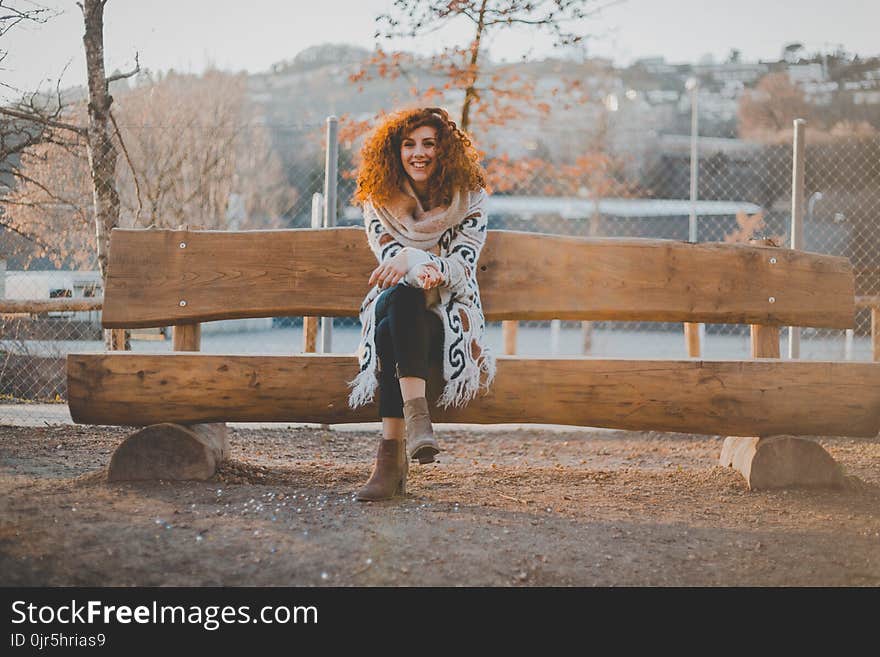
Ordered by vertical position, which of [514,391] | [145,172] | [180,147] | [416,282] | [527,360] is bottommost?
[514,391]

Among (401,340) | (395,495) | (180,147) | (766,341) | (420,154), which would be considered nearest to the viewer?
(401,340)

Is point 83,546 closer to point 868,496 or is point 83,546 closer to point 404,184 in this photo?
point 404,184

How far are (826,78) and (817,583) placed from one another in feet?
22.7

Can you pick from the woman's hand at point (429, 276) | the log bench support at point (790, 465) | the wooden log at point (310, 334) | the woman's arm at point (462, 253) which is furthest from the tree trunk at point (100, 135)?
the log bench support at point (790, 465)

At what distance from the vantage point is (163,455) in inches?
132

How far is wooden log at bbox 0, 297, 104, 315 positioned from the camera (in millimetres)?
5230

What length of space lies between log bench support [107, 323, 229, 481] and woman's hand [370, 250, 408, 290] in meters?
1.02

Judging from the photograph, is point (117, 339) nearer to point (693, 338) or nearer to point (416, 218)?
point (416, 218)

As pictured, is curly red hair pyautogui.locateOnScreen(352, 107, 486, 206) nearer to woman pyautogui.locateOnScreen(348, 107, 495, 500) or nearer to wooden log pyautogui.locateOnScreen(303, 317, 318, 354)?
woman pyautogui.locateOnScreen(348, 107, 495, 500)

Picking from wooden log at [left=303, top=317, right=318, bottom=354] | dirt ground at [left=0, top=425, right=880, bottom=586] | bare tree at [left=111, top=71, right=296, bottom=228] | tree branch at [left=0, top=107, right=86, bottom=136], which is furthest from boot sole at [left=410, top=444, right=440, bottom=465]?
bare tree at [left=111, top=71, right=296, bottom=228]

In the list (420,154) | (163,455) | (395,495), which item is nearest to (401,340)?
(395,495)

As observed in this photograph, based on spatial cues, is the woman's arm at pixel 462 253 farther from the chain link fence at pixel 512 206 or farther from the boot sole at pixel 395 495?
the chain link fence at pixel 512 206

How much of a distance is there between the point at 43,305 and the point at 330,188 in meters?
1.94
